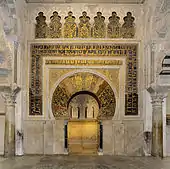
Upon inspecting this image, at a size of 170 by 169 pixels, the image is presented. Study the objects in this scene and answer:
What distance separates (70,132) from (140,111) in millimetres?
4238

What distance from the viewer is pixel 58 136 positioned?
26.9 ft

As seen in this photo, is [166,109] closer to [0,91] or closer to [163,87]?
[163,87]

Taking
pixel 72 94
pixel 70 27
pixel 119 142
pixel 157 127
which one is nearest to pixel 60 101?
pixel 72 94

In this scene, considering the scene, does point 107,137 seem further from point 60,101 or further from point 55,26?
point 55,26

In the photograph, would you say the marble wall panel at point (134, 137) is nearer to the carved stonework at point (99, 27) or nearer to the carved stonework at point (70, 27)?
the carved stonework at point (99, 27)

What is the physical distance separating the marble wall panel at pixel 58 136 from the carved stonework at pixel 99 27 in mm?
2182

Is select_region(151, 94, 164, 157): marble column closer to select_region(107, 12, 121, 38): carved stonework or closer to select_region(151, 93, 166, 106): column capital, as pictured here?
select_region(151, 93, 166, 106): column capital

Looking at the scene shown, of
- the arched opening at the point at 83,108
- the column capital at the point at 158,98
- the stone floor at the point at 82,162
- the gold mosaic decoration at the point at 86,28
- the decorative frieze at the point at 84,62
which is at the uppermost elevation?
the gold mosaic decoration at the point at 86,28

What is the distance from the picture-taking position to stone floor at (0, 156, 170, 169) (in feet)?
20.6

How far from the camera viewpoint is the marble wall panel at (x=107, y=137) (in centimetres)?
822

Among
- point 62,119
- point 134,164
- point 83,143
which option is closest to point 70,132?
point 83,143

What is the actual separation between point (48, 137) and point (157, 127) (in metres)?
2.44

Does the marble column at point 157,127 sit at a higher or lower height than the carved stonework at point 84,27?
lower

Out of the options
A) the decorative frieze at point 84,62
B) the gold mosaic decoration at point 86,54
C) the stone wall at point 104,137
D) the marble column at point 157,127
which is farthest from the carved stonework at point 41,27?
the marble column at point 157,127
